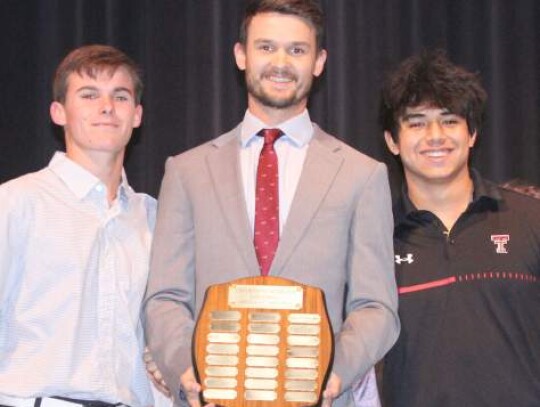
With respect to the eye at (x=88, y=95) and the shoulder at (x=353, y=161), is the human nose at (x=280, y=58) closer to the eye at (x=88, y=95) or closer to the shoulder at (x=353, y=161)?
the shoulder at (x=353, y=161)

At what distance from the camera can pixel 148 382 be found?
94.7 inches

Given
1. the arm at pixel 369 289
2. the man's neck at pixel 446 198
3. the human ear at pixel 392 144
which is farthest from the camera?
the human ear at pixel 392 144

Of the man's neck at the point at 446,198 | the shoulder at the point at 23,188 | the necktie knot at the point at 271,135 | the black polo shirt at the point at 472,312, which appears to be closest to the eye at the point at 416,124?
the man's neck at the point at 446,198

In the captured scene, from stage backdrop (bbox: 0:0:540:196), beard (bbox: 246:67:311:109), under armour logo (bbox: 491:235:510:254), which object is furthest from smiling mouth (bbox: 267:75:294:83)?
stage backdrop (bbox: 0:0:540:196)

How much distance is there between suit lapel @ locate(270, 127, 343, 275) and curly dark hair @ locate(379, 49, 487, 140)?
447 mm

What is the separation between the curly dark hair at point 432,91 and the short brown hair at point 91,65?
79 cm

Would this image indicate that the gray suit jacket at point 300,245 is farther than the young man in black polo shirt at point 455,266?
No

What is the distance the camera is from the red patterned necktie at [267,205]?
2.18 meters

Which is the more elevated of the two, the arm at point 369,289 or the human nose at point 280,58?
the human nose at point 280,58

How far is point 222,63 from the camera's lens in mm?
3697

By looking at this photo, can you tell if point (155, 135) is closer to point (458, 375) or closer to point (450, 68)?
point (450, 68)

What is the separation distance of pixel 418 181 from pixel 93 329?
105cm

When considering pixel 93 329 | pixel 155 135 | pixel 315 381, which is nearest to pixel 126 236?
pixel 93 329

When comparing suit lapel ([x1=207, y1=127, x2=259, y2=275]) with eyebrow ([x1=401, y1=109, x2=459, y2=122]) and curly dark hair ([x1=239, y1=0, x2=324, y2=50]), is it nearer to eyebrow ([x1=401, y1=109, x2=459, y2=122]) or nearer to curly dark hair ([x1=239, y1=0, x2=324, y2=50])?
curly dark hair ([x1=239, y1=0, x2=324, y2=50])
